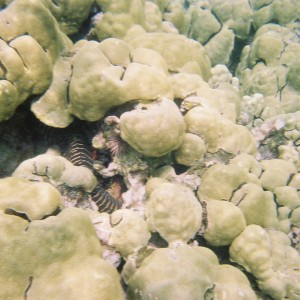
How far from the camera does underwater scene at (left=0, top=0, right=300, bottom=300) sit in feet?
6.81

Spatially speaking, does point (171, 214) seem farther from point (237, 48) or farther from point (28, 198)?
point (237, 48)

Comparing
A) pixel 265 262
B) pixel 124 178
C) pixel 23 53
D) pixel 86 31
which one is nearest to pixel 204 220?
pixel 265 262

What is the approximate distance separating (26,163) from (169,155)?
1406 millimetres

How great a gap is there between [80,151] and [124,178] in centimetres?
54

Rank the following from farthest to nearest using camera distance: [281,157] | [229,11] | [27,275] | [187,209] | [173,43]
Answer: [229,11], [281,157], [173,43], [187,209], [27,275]

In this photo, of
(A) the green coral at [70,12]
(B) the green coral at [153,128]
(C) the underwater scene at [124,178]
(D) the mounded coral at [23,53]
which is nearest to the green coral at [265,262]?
(C) the underwater scene at [124,178]

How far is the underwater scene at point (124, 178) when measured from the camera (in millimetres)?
2074

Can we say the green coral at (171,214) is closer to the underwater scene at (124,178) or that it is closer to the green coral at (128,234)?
the underwater scene at (124,178)

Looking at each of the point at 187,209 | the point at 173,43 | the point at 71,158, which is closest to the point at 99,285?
the point at 187,209

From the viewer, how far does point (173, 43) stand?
12.7 ft

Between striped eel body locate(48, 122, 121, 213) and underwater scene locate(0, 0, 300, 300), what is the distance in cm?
1

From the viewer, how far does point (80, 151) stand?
122 inches

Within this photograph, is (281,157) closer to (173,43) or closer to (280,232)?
(280,232)

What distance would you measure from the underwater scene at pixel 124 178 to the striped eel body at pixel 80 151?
0.01 metres
